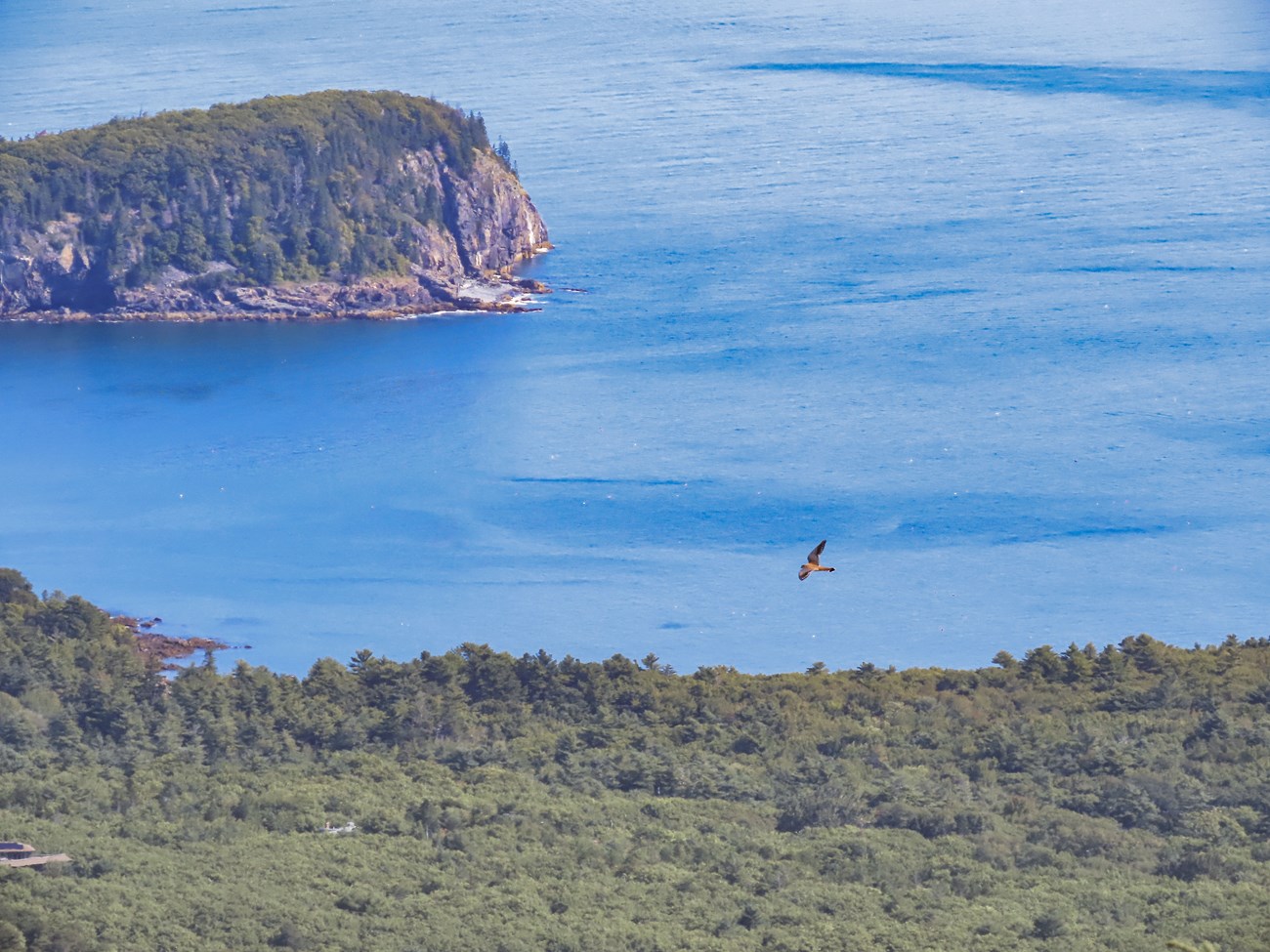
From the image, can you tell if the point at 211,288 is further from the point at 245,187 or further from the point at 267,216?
the point at 245,187

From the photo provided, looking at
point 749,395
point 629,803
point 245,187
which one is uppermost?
point 245,187

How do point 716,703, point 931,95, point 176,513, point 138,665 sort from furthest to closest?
point 931,95 < point 176,513 < point 138,665 < point 716,703

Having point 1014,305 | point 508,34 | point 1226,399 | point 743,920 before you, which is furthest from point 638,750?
point 508,34

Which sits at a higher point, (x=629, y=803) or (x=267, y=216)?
(x=629, y=803)

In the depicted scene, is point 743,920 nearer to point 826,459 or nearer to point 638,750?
point 638,750

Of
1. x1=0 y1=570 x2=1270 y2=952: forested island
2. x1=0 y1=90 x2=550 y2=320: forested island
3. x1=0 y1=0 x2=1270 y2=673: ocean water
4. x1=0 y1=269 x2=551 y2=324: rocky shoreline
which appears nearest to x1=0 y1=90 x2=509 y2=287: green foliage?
x1=0 y1=90 x2=550 y2=320: forested island

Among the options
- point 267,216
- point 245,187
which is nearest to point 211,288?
point 267,216
